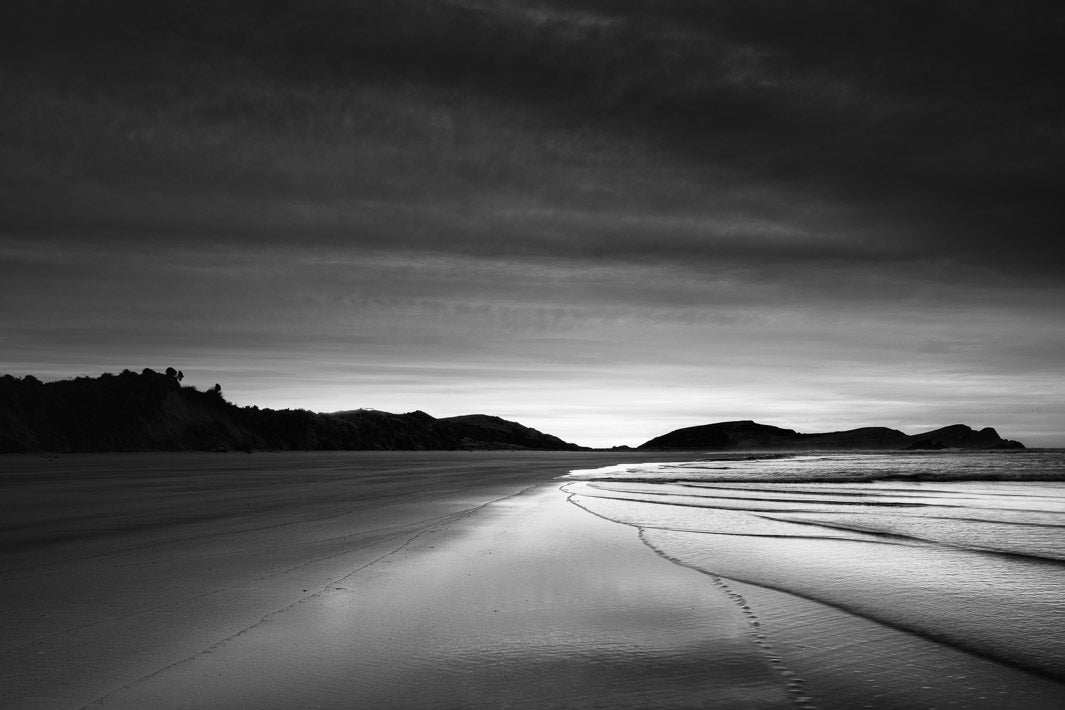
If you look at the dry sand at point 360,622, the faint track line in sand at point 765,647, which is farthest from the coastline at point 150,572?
the faint track line in sand at point 765,647

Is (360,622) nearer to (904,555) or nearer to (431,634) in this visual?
(431,634)

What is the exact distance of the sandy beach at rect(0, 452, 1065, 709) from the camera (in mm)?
4000

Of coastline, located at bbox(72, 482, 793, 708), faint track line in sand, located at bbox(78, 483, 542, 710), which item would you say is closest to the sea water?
coastline, located at bbox(72, 482, 793, 708)

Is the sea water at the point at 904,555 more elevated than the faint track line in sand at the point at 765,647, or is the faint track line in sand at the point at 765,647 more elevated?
the sea water at the point at 904,555

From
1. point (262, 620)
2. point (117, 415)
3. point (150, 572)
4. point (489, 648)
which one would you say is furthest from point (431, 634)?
point (117, 415)

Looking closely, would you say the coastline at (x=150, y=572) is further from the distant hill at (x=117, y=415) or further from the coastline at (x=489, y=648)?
the distant hill at (x=117, y=415)

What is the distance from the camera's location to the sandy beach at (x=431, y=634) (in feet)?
13.1

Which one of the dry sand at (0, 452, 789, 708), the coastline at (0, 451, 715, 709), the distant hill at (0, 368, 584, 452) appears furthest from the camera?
the distant hill at (0, 368, 584, 452)

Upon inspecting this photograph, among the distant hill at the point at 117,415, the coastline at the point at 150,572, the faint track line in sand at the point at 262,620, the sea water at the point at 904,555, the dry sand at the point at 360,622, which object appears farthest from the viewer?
the distant hill at the point at 117,415

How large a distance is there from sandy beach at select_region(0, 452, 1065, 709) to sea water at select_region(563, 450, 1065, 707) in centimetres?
40

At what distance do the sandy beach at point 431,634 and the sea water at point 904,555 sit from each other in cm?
40

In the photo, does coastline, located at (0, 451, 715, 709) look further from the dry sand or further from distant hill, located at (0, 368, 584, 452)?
distant hill, located at (0, 368, 584, 452)

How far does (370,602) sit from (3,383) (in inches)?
5191

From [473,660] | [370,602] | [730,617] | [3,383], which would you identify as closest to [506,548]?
[370,602]
